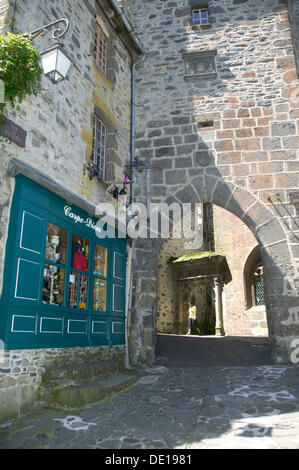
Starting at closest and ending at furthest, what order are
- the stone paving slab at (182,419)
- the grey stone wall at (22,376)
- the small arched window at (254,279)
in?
the stone paving slab at (182,419), the grey stone wall at (22,376), the small arched window at (254,279)

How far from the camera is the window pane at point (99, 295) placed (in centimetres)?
630

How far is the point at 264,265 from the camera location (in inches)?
273

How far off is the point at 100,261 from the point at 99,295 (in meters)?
0.60

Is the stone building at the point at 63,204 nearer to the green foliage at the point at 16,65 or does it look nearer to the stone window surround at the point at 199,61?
the green foliage at the point at 16,65

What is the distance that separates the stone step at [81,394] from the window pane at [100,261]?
1.99 m

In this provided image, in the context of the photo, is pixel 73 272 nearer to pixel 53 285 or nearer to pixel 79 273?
pixel 79 273

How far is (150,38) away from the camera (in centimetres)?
882

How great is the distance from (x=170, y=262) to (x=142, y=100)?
6821mm

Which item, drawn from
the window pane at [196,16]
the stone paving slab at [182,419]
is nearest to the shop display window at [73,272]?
the stone paving slab at [182,419]

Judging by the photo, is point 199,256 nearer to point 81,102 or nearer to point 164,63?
point 164,63

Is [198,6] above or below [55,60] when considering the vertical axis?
above

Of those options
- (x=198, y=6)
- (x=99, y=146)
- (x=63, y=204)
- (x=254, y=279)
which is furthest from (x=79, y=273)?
(x=254, y=279)

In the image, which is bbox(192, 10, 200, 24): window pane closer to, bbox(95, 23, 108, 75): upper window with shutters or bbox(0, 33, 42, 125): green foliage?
bbox(95, 23, 108, 75): upper window with shutters

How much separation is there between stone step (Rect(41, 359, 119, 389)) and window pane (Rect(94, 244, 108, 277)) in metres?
1.53
